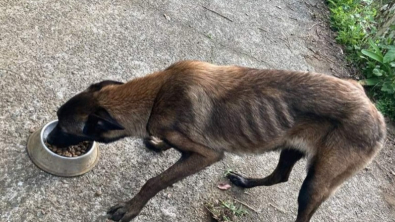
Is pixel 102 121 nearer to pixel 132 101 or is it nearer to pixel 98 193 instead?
pixel 132 101

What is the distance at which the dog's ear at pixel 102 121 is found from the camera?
343 centimetres

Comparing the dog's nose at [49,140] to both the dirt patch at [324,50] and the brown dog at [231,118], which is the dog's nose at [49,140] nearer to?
the brown dog at [231,118]

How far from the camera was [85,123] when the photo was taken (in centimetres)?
354

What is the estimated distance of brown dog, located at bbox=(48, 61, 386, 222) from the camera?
3.61 m

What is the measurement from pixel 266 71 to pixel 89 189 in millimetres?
1751

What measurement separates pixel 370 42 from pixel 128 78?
4.11 metres

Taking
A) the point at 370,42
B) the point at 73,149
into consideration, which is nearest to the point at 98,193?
the point at 73,149

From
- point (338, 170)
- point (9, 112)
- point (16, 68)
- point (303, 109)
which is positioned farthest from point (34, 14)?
point (338, 170)

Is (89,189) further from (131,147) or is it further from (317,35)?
(317,35)

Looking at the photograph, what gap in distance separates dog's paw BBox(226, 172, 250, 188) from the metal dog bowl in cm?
139

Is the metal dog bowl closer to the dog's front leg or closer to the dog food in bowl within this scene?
the dog food in bowl

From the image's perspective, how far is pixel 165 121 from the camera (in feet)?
11.8

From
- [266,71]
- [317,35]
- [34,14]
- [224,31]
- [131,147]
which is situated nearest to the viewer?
[266,71]

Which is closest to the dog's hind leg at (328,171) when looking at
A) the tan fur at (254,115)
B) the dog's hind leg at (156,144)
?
the tan fur at (254,115)
